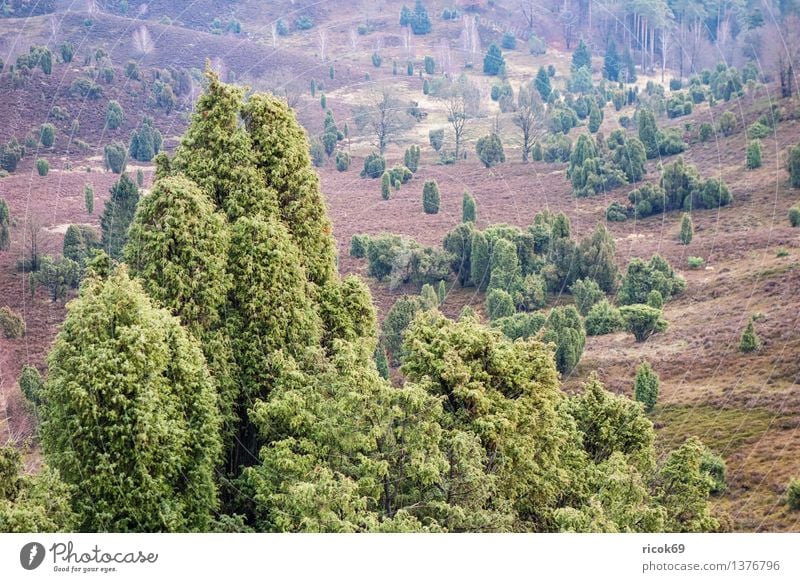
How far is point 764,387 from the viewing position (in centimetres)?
3638

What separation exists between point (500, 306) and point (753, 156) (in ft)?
79.6

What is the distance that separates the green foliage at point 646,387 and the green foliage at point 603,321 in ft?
30.0

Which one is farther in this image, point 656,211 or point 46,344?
point 656,211

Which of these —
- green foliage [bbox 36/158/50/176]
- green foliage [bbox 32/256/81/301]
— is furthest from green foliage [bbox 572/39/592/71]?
green foliage [bbox 32/256/81/301]

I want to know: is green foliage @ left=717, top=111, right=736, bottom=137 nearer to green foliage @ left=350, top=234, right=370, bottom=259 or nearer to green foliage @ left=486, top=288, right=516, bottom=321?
green foliage @ left=350, top=234, right=370, bottom=259

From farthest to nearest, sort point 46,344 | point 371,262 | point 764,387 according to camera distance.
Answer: point 371,262 < point 46,344 < point 764,387

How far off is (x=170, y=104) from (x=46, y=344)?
101ft

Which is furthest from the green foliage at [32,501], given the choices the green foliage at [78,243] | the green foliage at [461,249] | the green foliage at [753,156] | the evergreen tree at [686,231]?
the green foliage at [753,156]

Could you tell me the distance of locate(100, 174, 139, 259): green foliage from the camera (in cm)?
4641

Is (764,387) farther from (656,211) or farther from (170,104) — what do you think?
(170,104)

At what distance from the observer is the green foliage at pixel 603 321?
151ft

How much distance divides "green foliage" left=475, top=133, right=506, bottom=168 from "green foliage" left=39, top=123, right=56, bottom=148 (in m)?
27.1

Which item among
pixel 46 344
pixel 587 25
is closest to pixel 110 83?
pixel 46 344

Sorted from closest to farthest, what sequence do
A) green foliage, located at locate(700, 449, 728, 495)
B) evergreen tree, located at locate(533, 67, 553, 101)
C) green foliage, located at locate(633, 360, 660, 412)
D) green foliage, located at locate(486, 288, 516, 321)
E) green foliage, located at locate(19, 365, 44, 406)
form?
green foliage, located at locate(700, 449, 728, 495), green foliage, located at locate(19, 365, 44, 406), green foliage, located at locate(633, 360, 660, 412), green foliage, located at locate(486, 288, 516, 321), evergreen tree, located at locate(533, 67, 553, 101)
